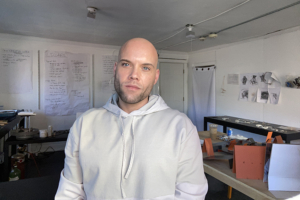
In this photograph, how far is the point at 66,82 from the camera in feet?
12.6

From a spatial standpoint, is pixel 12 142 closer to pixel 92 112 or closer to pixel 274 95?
pixel 92 112

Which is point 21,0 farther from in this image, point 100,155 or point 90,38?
point 100,155

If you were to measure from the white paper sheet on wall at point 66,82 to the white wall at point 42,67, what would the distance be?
10cm

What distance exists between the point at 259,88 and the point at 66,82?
144 inches

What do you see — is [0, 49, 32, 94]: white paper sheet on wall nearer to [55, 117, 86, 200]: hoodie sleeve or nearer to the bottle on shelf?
the bottle on shelf

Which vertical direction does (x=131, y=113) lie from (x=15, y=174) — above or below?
above

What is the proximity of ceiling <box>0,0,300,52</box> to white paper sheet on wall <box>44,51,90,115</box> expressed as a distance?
1.61ft

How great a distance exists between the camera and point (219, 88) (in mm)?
4250

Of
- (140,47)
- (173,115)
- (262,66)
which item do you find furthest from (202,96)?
(140,47)

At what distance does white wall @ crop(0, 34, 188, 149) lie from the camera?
3.48 m

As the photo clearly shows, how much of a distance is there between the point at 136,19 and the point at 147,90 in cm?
178

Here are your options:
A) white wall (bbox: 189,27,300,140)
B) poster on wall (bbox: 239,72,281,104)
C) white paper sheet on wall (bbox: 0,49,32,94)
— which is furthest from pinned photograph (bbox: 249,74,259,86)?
white paper sheet on wall (bbox: 0,49,32,94)

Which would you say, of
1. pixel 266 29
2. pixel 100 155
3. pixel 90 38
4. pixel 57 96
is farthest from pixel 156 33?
pixel 100 155

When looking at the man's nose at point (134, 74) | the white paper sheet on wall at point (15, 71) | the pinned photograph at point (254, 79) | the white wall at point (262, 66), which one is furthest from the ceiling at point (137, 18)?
the man's nose at point (134, 74)
